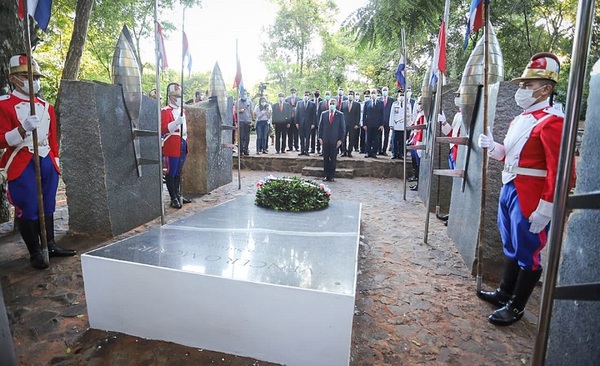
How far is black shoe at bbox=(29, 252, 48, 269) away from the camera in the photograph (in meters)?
3.32

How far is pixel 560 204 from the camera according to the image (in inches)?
39.6

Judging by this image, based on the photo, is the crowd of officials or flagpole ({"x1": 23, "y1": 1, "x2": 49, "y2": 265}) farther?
the crowd of officials

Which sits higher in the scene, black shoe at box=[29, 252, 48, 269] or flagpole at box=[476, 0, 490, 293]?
flagpole at box=[476, 0, 490, 293]

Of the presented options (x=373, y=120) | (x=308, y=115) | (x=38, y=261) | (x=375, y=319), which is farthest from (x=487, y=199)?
(x=308, y=115)

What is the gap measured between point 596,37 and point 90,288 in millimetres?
15044

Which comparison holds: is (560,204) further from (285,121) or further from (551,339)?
(285,121)

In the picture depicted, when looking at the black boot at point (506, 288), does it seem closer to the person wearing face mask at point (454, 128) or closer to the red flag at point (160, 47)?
the person wearing face mask at point (454, 128)

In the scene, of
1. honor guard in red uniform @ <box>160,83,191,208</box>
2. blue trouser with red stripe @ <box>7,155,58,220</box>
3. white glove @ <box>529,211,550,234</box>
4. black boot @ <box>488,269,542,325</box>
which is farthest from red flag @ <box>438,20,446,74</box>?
blue trouser with red stripe @ <box>7,155,58,220</box>

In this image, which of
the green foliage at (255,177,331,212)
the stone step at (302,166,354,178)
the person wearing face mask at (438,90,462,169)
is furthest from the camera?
the stone step at (302,166,354,178)

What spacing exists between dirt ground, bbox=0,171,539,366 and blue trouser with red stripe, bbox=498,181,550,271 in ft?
1.73

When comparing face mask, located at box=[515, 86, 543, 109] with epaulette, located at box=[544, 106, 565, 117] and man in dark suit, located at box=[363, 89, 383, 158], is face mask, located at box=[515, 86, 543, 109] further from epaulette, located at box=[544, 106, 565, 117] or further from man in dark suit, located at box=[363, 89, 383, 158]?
man in dark suit, located at box=[363, 89, 383, 158]

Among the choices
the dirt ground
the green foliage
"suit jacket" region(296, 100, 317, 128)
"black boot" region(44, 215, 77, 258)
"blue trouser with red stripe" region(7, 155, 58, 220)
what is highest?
"suit jacket" region(296, 100, 317, 128)

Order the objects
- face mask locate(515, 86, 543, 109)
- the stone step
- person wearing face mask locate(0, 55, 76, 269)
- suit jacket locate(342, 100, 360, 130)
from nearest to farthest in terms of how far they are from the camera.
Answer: face mask locate(515, 86, 543, 109) < person wearing face mask locate(0, 55, 76, 269) < the stone step < suit jacket locate(342, 100, 360, 130)

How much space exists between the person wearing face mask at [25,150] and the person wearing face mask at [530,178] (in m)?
4.00
